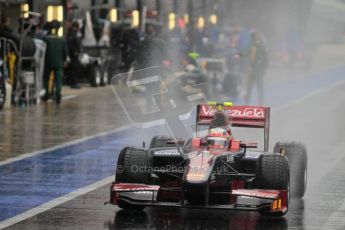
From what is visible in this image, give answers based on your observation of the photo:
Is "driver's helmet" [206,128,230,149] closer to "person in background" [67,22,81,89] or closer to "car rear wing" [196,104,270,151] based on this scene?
"car rear wing" [196,104,270,151]

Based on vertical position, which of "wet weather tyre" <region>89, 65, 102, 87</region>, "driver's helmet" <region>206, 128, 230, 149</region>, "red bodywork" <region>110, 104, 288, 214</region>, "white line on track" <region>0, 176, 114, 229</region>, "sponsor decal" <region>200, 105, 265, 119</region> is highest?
"sponsor decal" <region>200, 105, 265, 119</region>

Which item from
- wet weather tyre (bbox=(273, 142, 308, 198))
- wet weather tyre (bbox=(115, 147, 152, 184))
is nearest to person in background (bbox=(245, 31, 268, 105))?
wet weather tyre (bbox=(273, 142, 308, 198))

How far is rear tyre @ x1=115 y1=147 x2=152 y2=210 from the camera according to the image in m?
13.2

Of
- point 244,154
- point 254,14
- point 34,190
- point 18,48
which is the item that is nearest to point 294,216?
point 244,154

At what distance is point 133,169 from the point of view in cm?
1321

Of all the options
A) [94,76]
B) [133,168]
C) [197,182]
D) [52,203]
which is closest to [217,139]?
[133,168]

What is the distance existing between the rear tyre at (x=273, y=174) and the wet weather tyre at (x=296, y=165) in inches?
42.8

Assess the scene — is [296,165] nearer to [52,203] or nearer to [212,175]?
[212,175]

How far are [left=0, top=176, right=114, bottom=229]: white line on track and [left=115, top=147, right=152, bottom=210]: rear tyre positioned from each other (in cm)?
88

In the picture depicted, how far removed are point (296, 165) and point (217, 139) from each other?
122cm

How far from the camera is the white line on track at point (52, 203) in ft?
41.3

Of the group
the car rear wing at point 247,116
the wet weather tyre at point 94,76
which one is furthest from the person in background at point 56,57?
the car rear wing at point 247,116

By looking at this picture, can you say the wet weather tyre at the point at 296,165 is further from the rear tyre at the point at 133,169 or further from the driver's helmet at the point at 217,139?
the rear tyre at the point at 133,169

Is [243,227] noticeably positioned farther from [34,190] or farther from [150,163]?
[34,190]
